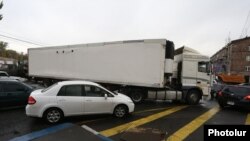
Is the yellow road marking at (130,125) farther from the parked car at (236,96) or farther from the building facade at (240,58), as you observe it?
the building facade at (240,58)

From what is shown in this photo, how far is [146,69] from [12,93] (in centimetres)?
692

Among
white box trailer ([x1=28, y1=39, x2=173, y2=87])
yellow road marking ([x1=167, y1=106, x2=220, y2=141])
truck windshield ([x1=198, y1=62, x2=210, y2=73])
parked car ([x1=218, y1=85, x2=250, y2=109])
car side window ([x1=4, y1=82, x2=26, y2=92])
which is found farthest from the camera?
truck windshield ([x1=198, y1=62, x2=210, y2=73])

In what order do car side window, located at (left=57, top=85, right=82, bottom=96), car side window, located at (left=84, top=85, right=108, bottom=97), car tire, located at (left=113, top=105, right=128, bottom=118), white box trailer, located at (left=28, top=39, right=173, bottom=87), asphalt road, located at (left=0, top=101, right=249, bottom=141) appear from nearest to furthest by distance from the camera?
asphalt road, located at (left=0, top=101, right=249, bottom=141) → car side window, located at (left=57, top=85, right=82, bottom=96) → car side window, located at (left=84, top=85, right=108, bottom=97) → car tire, located at (left=113, top=105, right=128, bottom=118) → white box trailer, located at (left=28, top=39, right=173, bottom=87)

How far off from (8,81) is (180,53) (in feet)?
32.6

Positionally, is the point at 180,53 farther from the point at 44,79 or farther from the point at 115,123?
the point at 44,79

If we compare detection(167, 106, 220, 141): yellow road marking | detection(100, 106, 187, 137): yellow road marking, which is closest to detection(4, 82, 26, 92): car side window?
detection(100, 106, 187, 137): yellow road marking

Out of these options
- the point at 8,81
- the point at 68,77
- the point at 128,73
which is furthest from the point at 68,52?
the point at 8,81

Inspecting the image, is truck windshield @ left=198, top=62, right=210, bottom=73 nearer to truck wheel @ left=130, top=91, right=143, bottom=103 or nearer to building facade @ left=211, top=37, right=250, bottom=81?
truck wheel @ left=130, top=91, right=143, bottom=103

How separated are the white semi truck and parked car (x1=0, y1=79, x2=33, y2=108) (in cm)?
506

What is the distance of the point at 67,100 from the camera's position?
27.4ft

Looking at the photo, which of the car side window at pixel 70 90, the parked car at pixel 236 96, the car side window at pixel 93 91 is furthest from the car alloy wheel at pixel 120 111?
the parked car at pixel 236 96

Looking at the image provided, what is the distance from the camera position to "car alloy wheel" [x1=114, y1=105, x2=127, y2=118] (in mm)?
9273

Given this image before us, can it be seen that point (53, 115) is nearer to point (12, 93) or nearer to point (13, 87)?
point (12, 93)

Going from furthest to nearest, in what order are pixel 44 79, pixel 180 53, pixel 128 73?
pixel 44 79 < pixel 180 53 < pixel 128 73
